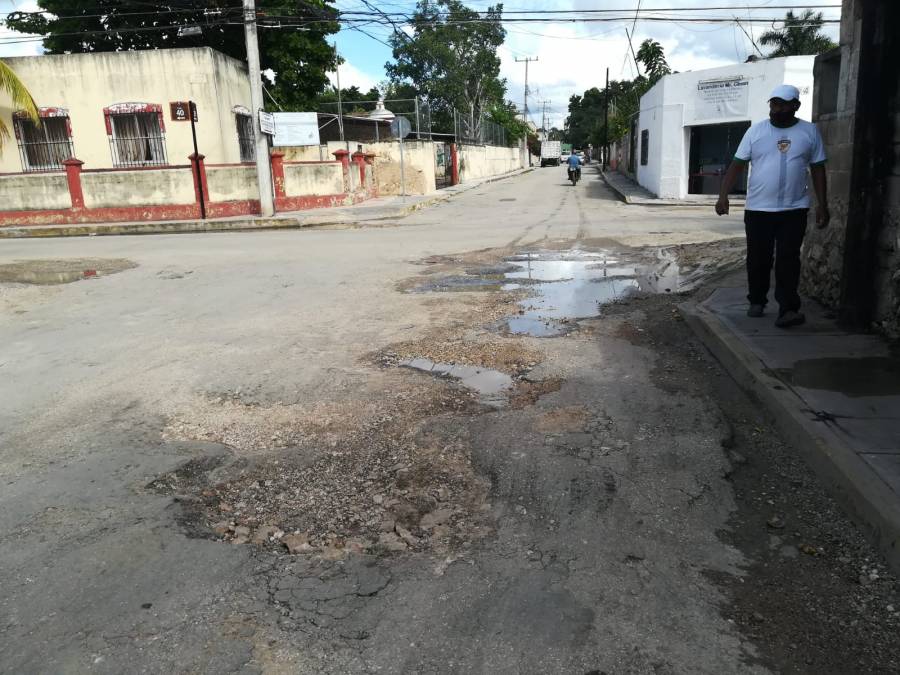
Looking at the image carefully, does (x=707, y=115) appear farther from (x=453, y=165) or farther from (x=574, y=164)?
(x=453, y=165)

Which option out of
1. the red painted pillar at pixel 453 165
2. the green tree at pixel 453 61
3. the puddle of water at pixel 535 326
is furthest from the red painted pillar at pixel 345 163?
the green tree at pixel 453 61

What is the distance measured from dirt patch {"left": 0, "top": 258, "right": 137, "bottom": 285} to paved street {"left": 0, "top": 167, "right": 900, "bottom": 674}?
156 inches

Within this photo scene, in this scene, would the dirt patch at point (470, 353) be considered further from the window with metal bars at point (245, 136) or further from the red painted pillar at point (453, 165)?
the red painted pillar at point (453, 165)

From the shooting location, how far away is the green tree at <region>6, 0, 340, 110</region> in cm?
2712

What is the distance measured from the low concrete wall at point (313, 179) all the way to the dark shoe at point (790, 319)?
63.1ft

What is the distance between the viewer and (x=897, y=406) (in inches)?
158

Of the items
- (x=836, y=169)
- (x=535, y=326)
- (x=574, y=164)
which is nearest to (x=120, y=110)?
(x=574, y=164)

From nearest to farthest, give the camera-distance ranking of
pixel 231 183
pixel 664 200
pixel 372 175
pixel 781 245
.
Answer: pixel 781 245 → pixel 231 183 → pixel 664 200 → pixel 372 175

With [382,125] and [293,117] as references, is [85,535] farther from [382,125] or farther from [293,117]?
[382,125]

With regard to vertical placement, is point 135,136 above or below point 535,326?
above

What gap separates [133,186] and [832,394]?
20.7m

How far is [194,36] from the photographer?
27375 mm

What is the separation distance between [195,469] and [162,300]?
555 cm

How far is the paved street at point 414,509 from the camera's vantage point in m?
2.43
